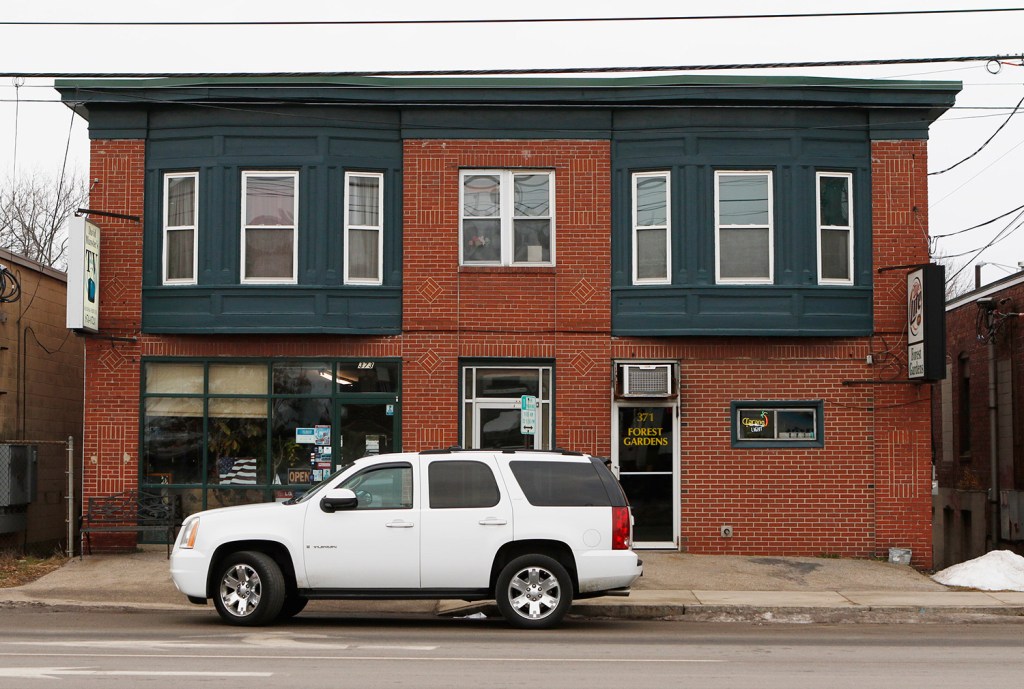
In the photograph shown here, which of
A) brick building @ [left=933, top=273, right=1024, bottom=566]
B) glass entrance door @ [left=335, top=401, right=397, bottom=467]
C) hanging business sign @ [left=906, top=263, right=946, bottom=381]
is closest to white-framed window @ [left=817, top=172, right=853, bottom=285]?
hanging business sign @ [left=906, top=263, right=946, bottom=381]

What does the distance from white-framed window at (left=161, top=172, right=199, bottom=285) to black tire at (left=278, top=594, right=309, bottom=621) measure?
23.7ft

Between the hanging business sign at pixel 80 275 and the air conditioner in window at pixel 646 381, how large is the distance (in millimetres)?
8004

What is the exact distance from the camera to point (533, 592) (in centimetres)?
1321

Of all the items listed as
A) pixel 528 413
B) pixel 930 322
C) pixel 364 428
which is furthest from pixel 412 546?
pixel 930 322

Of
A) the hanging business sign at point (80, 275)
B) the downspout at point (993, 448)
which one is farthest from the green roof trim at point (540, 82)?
the downspout at point (993, 448)

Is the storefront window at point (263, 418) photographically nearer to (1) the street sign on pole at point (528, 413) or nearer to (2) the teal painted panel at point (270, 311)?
(2) the teal painted panel at point (270, 311)

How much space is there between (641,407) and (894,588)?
461 cm

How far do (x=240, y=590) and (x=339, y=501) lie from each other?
1399 millimetres

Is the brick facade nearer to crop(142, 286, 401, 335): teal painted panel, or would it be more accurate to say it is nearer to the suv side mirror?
crop(142, 286, 401, 335): teal painted panel

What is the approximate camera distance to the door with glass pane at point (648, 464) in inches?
759

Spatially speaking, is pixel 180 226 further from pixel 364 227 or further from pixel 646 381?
pixel 646 381

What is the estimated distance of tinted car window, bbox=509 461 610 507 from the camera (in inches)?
Answer: 529

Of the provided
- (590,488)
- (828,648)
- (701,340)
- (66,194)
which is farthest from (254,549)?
(66,194)

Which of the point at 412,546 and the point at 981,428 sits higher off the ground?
the point at 981,428
